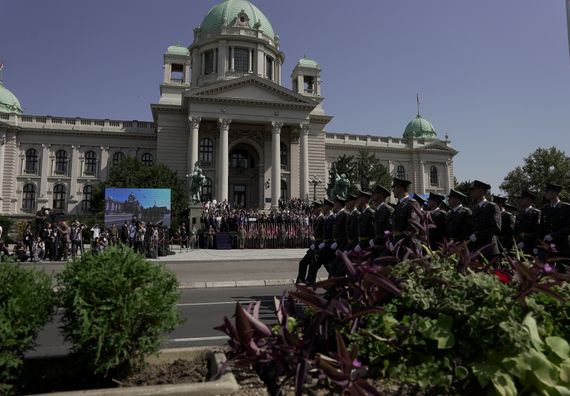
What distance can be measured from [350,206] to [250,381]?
25.7 feet

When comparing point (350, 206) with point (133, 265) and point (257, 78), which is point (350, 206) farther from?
point (257, 78)

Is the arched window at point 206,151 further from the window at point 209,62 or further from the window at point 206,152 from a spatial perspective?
the window at point 209,62

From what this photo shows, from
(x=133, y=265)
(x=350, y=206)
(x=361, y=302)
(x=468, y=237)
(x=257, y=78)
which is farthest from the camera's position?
(x=257, y=78)

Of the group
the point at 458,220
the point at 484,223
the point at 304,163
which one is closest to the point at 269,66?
the point at 304,163

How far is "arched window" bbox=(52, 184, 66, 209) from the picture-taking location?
5212cm

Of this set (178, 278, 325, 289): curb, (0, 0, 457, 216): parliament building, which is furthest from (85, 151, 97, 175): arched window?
(178, 278, 325, 289): curb

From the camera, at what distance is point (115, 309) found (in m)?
2.88

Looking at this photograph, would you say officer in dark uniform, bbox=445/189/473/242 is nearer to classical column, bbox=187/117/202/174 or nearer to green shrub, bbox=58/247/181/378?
green shrub, bbox=58/247/181/378

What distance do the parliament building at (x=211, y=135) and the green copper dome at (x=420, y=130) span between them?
50.4ft

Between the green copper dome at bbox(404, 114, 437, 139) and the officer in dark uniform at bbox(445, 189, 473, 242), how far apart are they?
63.3 metres

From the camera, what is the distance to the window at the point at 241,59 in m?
56.3

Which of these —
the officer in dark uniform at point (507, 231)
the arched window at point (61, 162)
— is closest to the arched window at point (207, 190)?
the arched window at point (61, 162)

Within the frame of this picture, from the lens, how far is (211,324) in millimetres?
6637

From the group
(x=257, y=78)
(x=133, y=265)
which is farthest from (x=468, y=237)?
(x=257, y=78)
